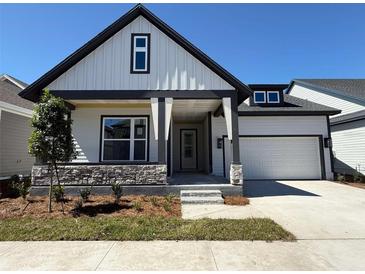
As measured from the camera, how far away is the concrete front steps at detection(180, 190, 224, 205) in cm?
730

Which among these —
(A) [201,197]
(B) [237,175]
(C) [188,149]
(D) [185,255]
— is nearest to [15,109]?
(C) [188,149]

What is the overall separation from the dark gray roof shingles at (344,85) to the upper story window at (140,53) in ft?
43.0

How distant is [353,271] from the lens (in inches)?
126

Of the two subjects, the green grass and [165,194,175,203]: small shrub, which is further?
[165,194,175,203]: small shrub

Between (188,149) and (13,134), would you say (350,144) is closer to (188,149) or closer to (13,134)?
(188,149)

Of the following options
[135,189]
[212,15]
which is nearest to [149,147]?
[135,189]

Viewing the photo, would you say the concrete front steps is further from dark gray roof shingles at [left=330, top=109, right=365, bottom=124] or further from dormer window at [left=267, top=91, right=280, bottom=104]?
dark gray roof shingles at [left=330, top=109, right=365, bottom=124]

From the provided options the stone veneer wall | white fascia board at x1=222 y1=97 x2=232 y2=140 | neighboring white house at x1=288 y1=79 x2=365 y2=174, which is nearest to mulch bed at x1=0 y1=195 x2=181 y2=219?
the stone veneer wall

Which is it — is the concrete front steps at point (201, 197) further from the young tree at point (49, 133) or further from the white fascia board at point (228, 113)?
the young tree at point (49, 133)

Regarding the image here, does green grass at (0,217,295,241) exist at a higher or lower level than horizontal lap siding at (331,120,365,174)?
lower

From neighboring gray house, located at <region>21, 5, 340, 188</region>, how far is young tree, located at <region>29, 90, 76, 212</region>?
1.98 metres

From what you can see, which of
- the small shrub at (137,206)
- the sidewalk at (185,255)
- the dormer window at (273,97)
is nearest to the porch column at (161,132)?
the small shrub at (137,206)

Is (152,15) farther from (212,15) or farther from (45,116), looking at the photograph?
(45,116)

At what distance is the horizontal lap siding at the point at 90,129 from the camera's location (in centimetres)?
1036
